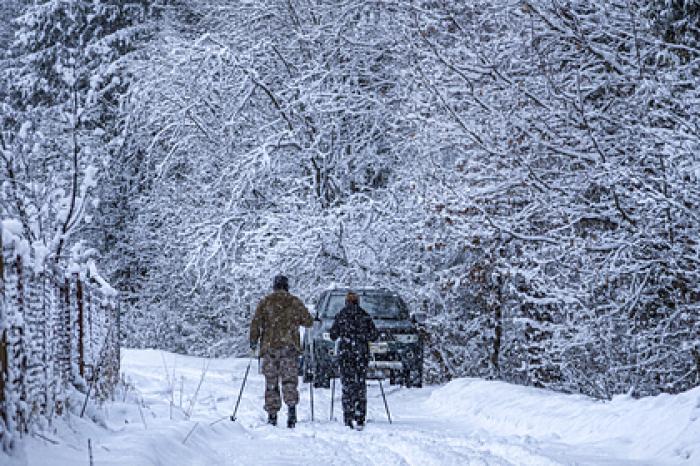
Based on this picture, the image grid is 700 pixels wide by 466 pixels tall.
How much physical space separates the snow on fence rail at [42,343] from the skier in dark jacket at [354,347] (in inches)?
123

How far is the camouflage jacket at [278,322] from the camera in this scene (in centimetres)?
1325

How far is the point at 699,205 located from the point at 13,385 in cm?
893

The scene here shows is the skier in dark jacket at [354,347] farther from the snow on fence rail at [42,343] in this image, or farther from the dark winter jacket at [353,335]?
the snow on fence rail at [42,343]

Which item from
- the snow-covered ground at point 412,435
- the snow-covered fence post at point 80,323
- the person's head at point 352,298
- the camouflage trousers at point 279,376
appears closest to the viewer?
the snow-covered ground at point 412,435

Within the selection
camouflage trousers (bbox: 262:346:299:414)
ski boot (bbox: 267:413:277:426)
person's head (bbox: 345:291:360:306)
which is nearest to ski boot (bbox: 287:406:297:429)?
camouflage trousers (bbox: 262:346:299:414)

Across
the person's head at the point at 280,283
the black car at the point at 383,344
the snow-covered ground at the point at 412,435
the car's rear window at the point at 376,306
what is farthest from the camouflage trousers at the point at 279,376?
the car's rear window at the point at 376,306

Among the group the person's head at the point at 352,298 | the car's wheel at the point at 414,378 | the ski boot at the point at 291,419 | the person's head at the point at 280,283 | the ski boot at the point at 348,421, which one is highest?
the person's head at the point at 280,283

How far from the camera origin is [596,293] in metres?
15.2

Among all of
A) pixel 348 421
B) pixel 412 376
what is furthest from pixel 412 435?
pixel 412 376

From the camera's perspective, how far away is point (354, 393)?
13.4m

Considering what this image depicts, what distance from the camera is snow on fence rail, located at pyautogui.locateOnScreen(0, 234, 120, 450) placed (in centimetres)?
628

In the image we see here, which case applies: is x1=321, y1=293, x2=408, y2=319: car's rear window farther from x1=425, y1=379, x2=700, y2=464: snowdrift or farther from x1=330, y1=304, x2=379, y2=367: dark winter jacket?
x1=330, y1=304, x2=379, y2=367: dark winter jacket

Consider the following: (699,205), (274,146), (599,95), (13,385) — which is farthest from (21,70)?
(13,385)

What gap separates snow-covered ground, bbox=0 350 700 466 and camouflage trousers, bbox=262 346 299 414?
0.37 metres
